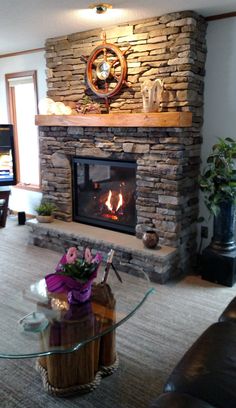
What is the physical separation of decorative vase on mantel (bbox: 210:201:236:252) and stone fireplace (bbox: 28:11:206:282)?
1.07 feet

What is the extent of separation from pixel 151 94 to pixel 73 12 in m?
0.96

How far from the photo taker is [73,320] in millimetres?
1819

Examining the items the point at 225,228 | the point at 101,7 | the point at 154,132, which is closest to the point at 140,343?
the point at 225,228

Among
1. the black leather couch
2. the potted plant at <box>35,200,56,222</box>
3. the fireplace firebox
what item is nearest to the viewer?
the black leather couch

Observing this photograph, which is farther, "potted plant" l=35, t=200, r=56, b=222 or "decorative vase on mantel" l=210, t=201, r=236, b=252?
"potted plant" l=35, t=200, r=56, b=222

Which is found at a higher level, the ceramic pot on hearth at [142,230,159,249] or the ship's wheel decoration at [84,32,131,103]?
the ship's wheel decoration at [84,32,131,103]

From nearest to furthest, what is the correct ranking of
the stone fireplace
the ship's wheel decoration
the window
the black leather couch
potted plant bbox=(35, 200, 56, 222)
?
the black leather couch, the stone fireplace, the ship's wheel decoration, potted plant bbox=(35, 200, 56, 222), the window

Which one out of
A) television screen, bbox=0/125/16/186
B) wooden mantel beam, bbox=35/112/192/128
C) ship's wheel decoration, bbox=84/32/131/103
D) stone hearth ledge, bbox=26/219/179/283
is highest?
ship's wheel decoration, bbox=84/32/131/103

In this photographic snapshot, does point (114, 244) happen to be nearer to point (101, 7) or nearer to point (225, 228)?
point (225, 228)

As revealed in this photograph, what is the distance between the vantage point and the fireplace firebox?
3715 millimetres

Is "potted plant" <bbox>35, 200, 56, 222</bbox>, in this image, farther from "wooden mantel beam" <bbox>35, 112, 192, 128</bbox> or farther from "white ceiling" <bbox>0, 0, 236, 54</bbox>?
"white ceiling" <bbox>0, 0, 236, 54</bbox>

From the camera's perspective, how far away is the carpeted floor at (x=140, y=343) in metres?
1.86

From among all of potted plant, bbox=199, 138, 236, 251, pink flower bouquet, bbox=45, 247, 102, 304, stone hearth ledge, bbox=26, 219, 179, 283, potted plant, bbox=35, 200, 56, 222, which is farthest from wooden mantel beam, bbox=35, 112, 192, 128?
pink flower bouquet, bbox=45, 247, 102, 304

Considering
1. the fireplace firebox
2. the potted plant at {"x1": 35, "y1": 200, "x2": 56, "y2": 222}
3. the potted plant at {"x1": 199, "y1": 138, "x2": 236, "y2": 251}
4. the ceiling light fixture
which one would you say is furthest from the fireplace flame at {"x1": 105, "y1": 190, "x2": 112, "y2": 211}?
the ceiling light fixture
